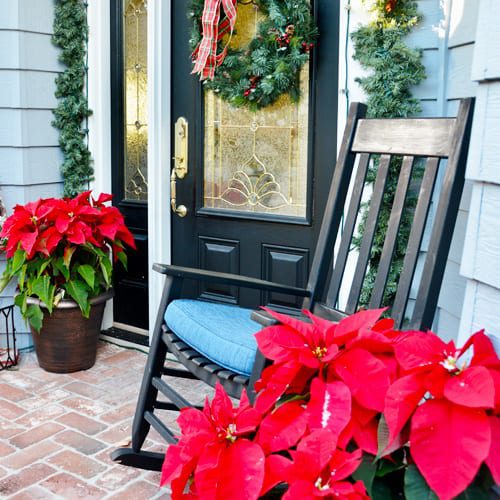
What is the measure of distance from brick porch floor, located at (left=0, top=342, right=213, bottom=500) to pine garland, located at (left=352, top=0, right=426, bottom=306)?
3.66 feet

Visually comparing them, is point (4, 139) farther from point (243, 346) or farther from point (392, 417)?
point (392, 417)

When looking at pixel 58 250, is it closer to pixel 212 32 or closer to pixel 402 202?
pixel 212 32

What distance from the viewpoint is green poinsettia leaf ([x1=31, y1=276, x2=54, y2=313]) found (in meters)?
2.99

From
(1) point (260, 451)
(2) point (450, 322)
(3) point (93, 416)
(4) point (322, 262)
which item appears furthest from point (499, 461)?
(3) point (93, 416)

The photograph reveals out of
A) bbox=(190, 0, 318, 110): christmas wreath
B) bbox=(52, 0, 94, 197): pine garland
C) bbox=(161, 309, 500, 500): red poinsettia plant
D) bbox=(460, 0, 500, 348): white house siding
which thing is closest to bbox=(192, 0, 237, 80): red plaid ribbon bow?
bbox=(190, 0, 318, 110): christmas wreath

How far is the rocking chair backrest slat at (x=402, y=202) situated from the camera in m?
1.71

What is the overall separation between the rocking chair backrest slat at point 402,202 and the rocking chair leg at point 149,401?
452mm

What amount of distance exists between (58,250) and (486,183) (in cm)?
225

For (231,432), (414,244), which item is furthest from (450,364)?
(414,244)

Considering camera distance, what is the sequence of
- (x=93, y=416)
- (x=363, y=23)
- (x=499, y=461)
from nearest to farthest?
(x=499, y=461) < (x=363, y=23) < (x=93, y=416)

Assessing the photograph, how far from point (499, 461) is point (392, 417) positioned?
0.47 ft

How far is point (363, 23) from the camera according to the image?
246 cm

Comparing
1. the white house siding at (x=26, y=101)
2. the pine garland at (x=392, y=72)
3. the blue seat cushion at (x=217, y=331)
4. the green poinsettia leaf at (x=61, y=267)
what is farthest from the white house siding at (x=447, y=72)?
the white house siding at (x=26, y=101)

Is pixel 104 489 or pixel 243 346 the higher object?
pixel 243 346
